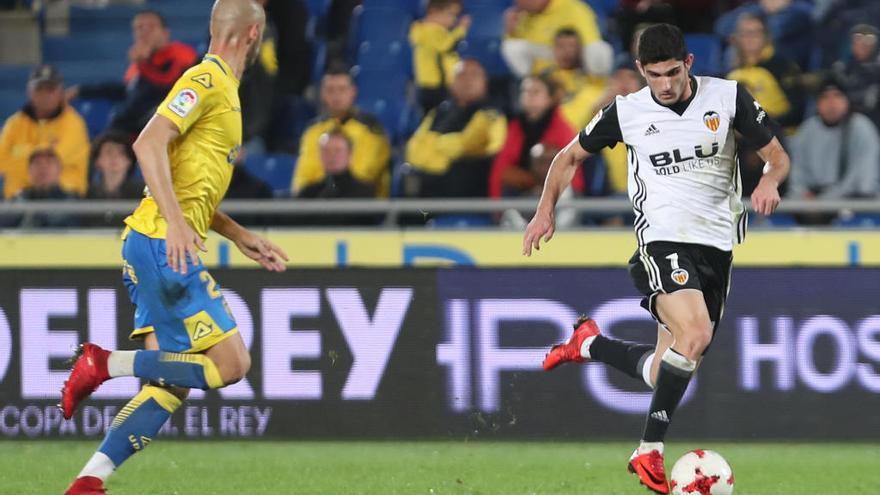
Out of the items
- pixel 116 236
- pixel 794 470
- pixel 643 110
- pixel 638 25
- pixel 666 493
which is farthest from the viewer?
pixel 638 25

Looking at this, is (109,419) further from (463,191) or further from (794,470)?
(794,470)

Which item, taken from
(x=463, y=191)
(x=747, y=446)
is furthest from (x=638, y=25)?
(x=747, y=446)

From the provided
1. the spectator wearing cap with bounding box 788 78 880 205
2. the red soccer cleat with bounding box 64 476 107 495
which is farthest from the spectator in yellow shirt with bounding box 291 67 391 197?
the red soccer cleat with bounding box 64 476 107 495

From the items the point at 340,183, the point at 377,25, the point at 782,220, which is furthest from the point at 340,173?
the point at 782,220

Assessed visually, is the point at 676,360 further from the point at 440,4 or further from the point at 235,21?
the point at 440,4

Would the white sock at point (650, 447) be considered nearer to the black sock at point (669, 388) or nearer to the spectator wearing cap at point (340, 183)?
the black sock at point (669, 388)

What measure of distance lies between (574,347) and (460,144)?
11.0ft

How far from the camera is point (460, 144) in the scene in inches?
408

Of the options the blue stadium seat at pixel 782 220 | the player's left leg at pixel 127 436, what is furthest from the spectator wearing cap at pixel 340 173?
the player's left leg at pixel 127 436

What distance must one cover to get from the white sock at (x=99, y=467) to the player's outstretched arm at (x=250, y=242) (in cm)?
105

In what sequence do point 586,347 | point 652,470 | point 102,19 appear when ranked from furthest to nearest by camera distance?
point 102,19 → point 586,347 → point 652,470

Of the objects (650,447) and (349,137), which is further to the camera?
(349,137)

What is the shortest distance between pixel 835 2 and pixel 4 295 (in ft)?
20.6

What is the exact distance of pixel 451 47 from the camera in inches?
448
